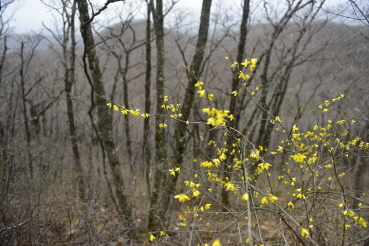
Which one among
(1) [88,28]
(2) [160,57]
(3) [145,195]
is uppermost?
(1) [88,28]

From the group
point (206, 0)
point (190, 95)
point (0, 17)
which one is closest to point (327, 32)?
point (206, 0)

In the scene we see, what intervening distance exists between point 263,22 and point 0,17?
10396 mm

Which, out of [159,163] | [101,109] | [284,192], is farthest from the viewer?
[159,163]

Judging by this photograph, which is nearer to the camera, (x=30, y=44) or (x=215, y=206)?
(x=215, y=206)

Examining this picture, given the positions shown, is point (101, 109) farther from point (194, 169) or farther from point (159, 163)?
point (194, 169)

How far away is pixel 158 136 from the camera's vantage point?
18.7 ft

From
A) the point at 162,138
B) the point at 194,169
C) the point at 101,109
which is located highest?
the point at 101,109

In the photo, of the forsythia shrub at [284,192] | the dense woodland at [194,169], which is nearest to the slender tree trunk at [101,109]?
the dense woodland at [194,169]

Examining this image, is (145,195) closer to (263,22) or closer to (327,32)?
(263,22)

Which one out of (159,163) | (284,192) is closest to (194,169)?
(159,163)

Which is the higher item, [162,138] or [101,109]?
[101,109]

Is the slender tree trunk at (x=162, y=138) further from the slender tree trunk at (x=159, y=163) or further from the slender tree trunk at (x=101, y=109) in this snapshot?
the slender tree trunk at (x=101, y=109)

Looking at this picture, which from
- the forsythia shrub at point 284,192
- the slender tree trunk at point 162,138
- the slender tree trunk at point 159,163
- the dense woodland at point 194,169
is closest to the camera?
the forsythia shrub at point 284,192

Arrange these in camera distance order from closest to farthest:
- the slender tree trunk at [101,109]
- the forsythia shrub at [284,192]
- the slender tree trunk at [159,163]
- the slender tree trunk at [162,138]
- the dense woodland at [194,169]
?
the forsythia shrub at [284,192], the dense woodland at [194,169], the slender tree trunk at [101,109], the slender tree trunk at [162,138], the slender tree trunk at [159,163]
